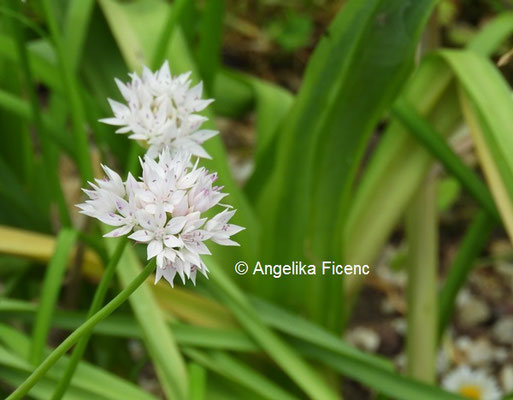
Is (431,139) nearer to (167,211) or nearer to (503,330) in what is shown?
(167,211)

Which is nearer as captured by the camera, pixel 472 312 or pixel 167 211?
pixel 167 211

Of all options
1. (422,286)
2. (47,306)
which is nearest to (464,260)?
(422,286)

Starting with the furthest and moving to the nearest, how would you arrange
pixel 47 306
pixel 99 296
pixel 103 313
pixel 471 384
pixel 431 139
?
pixel 471 384
pixel 431 139
pixel 47 306
pixel 99 296
pixel 103 313

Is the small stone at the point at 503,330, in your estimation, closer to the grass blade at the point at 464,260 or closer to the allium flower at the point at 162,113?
the grass blade at the point at 464,260

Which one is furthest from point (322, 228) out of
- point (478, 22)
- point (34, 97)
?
point (478, 22)

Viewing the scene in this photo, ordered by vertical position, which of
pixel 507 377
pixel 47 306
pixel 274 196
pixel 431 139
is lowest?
pixel 47 306

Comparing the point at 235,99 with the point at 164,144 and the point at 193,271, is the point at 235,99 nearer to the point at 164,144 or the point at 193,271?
the point at 164,144

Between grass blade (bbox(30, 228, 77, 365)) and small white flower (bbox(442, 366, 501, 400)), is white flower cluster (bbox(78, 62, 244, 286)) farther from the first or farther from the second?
small white flower (bbox(442, 366, 501, 400))

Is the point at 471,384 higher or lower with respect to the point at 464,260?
lower
